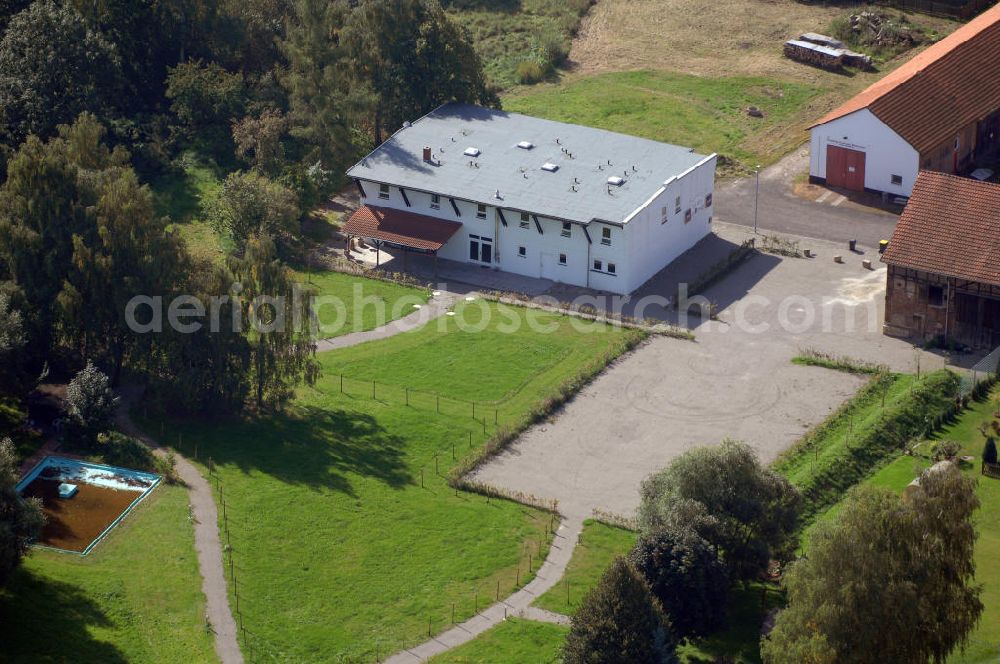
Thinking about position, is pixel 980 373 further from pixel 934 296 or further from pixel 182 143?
pixel 182 143

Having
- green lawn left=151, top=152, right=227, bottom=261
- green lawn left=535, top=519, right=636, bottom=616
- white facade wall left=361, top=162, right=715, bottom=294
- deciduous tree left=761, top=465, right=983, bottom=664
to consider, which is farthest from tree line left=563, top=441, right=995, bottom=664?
green lawn left=151, top=152, right=227, bottom=261

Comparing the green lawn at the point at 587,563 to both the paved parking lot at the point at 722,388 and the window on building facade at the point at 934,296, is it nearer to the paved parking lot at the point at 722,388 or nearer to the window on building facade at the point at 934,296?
the paved parking lot at the point at 722,388

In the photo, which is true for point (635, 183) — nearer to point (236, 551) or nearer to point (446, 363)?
point (446, 363)

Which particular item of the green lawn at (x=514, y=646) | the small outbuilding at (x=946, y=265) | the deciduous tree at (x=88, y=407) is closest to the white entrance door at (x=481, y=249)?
the small outbuilding at (x=946, y=265)

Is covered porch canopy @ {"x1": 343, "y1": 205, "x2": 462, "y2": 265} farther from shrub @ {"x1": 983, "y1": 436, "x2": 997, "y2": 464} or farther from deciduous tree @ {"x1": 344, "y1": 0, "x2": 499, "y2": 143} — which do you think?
shrub @ {"x1": 983, "y1": 436, "x2": 997, "y2": 464}

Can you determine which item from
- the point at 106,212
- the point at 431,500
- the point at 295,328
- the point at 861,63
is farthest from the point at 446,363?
the point at 861,63

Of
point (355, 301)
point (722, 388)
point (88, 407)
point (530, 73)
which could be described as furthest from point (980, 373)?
point (530, 73)

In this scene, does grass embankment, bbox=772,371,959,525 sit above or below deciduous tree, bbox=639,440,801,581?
below
